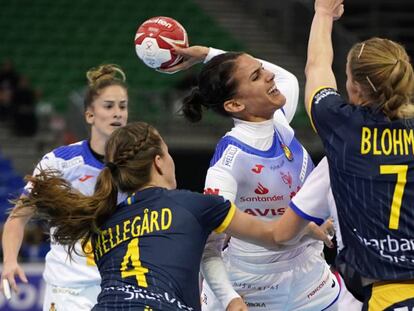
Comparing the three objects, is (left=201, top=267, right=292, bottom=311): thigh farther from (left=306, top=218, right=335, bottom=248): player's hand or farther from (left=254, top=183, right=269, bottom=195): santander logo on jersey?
(left=306, top=218, right=335, bottom=248): player's hand

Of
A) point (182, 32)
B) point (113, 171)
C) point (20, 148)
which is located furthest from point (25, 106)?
point (113, 171)

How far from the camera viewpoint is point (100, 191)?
3822 millimetres

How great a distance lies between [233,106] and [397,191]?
1429mm

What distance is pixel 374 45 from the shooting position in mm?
3408

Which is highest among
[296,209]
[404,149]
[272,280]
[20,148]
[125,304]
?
[404,149]

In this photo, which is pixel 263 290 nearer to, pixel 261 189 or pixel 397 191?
pixel 261 189

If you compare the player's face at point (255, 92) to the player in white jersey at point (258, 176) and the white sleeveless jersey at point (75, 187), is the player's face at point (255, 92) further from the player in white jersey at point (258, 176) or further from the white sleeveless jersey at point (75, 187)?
the white sleeveless jersey at point (75, 187)

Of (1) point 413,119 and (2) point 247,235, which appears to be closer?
(1) point 413,119

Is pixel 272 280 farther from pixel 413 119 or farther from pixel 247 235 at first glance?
pixel 413 119

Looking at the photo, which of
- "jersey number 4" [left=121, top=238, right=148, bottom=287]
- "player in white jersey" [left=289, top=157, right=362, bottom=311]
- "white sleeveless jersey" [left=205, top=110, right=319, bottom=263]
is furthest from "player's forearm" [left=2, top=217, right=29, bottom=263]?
"player in white jersey" [left=289, top=157, right=362, bottom=311]

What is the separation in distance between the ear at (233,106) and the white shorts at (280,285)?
71 centimetres

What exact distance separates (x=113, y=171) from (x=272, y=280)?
3.56ft

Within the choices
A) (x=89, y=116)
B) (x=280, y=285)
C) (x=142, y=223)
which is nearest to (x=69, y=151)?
(x=89, y=116)

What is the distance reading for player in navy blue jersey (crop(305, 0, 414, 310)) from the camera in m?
3.29
